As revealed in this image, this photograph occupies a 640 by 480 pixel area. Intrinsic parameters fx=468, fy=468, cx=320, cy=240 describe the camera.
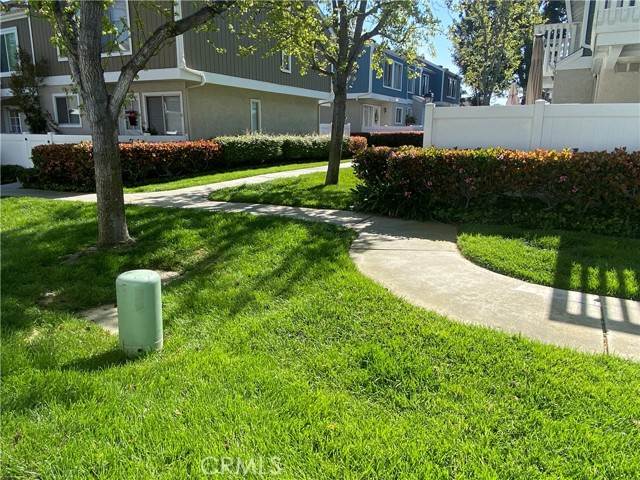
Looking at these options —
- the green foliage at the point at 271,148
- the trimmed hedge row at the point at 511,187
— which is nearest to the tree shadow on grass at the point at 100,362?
the trimmed hedge row at the point at 511,187

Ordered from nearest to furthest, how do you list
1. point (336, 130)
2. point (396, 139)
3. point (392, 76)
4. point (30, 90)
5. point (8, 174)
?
point (336, 130) → point (8, 174) → point (30, 90) → point (396, 139) → point (392, 76)

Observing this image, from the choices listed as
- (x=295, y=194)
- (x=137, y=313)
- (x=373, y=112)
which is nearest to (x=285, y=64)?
(x=295, y=194)

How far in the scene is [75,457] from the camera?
2.26m

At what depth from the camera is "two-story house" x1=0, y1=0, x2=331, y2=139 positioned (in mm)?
14641

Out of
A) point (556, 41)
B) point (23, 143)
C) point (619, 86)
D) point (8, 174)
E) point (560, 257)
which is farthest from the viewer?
point (556, 41)

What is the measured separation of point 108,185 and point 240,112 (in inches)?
529

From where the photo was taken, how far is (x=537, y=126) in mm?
7969

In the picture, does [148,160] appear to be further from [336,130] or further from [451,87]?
[451,87]

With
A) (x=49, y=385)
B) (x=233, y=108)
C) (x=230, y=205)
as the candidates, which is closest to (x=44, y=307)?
(x=49, y=385)

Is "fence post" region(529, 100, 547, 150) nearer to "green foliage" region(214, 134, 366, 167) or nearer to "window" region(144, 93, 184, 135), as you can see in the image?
"green foliage" region(214, 134, 366, 167)

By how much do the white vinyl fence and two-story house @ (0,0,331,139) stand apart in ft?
25.8

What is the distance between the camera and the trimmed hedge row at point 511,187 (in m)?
6.50

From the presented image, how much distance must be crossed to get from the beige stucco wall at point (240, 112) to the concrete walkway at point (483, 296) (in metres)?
11.1

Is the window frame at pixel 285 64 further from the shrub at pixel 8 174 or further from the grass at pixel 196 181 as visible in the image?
the shrub at pixel 8 174
